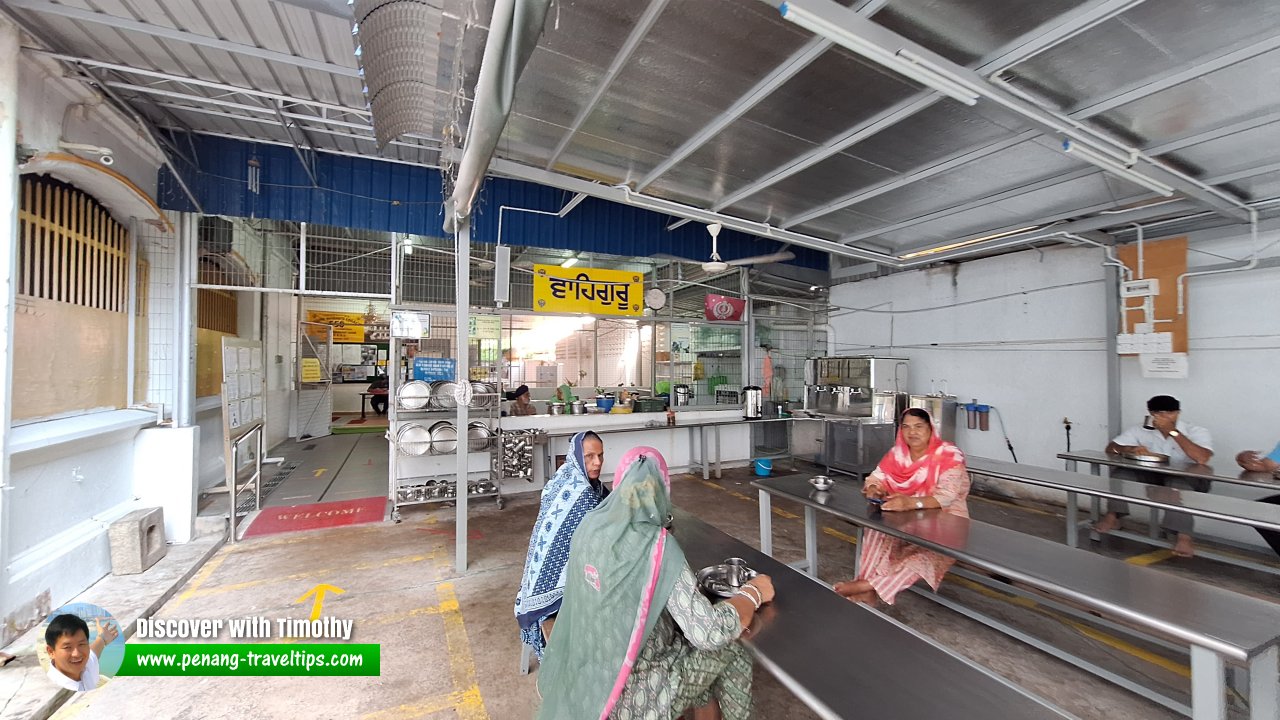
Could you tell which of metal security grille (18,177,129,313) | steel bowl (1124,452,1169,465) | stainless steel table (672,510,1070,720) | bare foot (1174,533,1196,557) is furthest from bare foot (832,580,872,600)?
metal security grille (18,177,129,313)

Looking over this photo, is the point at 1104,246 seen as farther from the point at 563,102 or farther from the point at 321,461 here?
the point at 321,461

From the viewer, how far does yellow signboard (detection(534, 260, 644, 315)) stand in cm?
630

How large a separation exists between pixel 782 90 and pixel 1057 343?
17.4ft

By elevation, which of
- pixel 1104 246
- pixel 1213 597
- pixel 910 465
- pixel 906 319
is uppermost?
pixel 1104 246

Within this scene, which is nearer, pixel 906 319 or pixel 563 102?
pixel 563 102

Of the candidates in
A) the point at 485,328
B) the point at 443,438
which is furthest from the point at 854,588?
the point at 485,328

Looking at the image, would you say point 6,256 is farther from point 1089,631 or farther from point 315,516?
point 1089,631

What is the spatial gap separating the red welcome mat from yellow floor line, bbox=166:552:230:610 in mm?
462

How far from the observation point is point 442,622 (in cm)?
313

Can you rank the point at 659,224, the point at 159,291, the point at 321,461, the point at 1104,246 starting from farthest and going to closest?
the point at 321,461, the point at 659,224, the point at 1104,246, the point at 159,291

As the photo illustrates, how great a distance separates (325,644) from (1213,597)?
166 inches

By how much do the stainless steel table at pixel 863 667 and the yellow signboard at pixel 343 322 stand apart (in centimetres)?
1086

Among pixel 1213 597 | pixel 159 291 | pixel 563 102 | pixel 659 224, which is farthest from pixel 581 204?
pixel 1213 597

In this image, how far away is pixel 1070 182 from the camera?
4.19 metres
